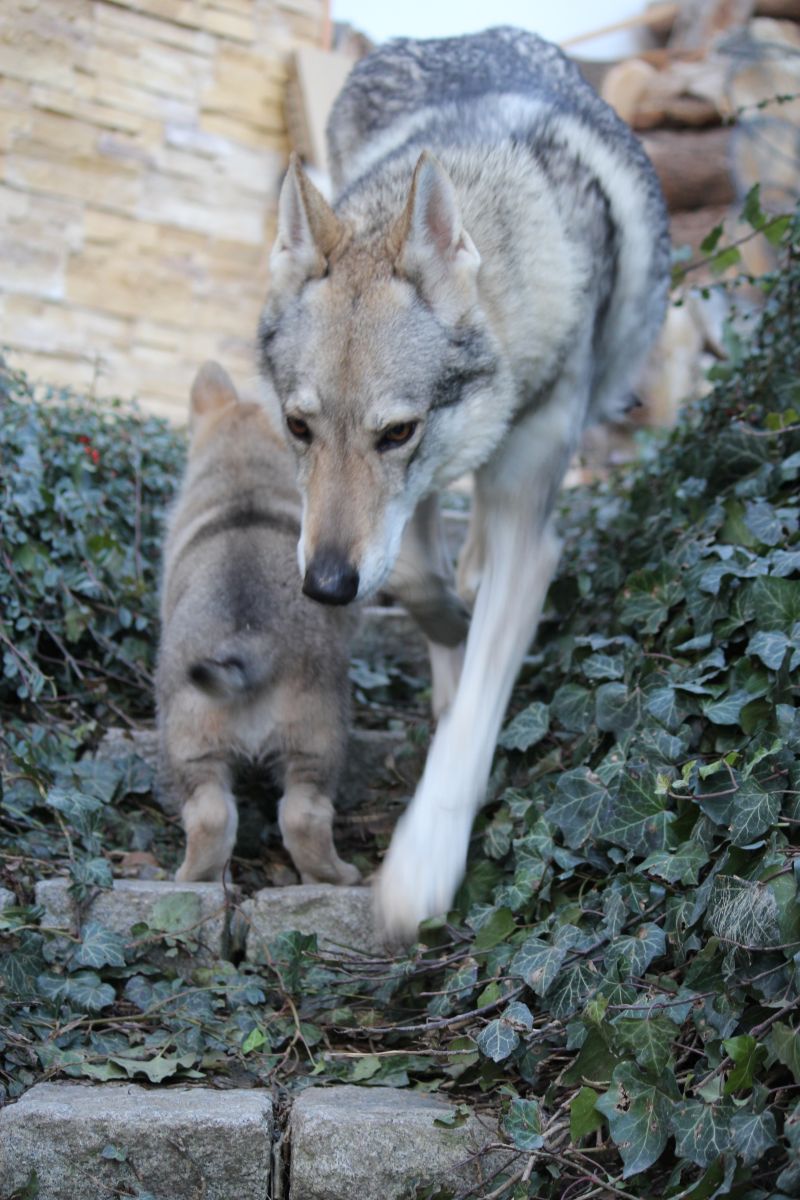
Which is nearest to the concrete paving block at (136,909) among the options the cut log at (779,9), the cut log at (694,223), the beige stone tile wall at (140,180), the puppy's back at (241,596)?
the puppy's back at (241,596)

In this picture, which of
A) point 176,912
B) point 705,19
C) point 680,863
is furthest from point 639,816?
point 705,19

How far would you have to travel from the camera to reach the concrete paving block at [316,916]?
280 centimetres

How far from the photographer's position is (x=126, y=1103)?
7.00 feet

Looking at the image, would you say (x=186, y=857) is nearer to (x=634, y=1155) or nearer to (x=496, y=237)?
(x=634, y=1155)

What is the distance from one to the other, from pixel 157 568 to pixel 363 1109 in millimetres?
2719

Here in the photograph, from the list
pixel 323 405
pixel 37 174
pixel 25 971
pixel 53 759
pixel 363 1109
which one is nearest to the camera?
pixel 363 1109

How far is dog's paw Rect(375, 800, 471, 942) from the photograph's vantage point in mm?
2660

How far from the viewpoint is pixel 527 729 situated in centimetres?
310

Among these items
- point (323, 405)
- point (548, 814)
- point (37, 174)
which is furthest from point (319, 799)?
point (37, 174)

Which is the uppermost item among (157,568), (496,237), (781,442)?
(496,237)

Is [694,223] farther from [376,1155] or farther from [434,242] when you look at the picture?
[376,1155]

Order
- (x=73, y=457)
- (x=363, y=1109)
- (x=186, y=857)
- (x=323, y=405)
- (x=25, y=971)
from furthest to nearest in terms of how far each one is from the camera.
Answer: (x=73, y=457)
(x=186, y=857)
(x=323, y=405)
(x=25, y=971)
(x=363, y=1109)

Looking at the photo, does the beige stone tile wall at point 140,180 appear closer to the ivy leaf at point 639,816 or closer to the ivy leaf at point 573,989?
the ivy leaf at point 639,816

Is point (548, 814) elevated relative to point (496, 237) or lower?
lower
